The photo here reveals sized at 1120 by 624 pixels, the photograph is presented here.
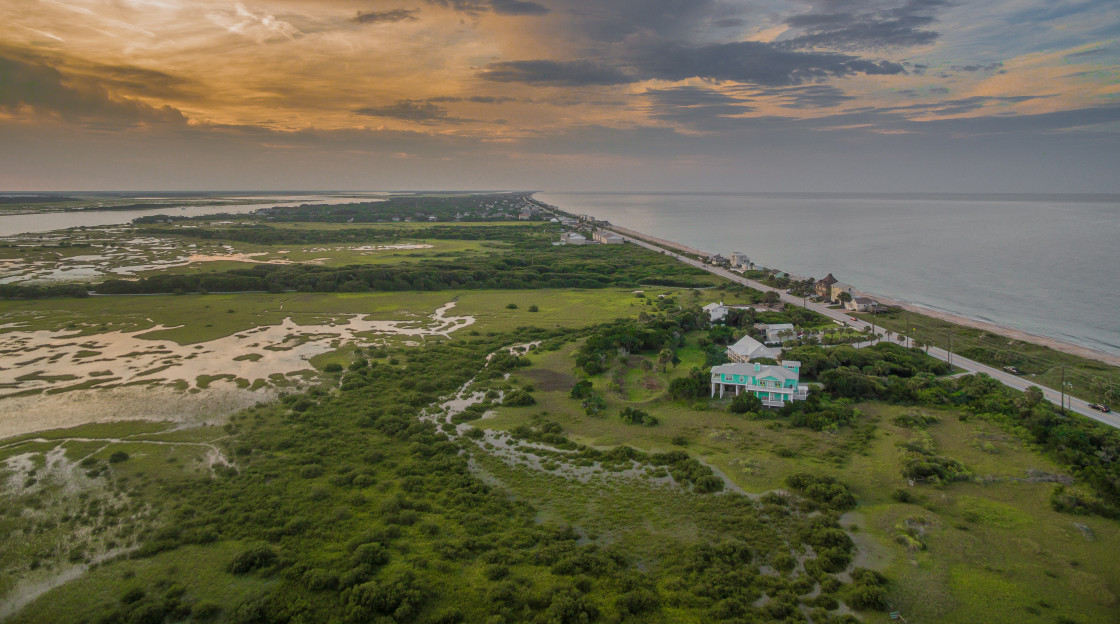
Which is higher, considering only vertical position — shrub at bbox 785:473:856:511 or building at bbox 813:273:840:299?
building at bbox 813:273:840:299

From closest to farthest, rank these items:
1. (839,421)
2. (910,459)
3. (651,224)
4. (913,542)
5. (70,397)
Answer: (913,542) < (910,459) < (839,421) < (70,397) < (651,224)

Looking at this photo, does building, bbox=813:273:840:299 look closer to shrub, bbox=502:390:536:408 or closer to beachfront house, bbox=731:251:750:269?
beachfront house, bbox=731:251:750:269

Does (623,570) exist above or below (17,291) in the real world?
below

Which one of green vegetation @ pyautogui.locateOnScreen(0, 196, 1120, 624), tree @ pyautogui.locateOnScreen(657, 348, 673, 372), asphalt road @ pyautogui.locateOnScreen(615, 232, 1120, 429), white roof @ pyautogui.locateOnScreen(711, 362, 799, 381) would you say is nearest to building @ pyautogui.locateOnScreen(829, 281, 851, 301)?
asphalt road @ pyautogui.locateOnScreen(615, 232, 1120, 429)

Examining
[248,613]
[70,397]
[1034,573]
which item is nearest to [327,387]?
[70,397]

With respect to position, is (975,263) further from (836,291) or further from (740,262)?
(836,291)

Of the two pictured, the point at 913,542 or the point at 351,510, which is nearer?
the point at 913,542

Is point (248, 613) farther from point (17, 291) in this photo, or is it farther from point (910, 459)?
point (17, 291)

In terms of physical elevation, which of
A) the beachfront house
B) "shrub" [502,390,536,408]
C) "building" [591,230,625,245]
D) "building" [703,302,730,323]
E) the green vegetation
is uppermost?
"building" [591,230,625,245]
